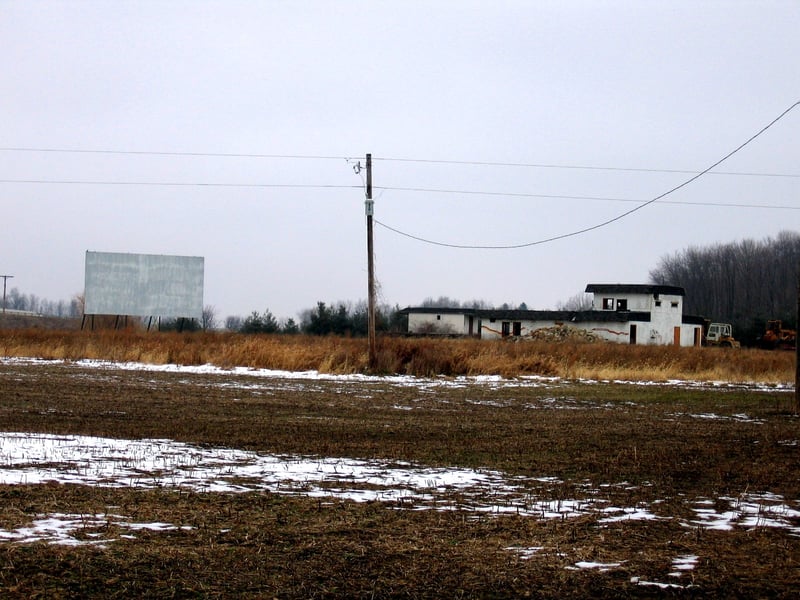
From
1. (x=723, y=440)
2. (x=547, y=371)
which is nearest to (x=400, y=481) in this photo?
(x=723, y=440)

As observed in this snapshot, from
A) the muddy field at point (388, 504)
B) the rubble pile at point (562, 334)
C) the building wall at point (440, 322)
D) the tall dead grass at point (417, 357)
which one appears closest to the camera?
the muddy field at point (388, 504)

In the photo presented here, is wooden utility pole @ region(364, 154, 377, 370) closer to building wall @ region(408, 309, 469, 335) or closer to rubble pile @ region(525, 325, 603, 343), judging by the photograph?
rubble pile @ region(525, 325, 603, 343)

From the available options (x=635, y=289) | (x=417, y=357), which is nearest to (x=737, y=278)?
(x=635, y=289)

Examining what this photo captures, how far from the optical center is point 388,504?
8.77 m

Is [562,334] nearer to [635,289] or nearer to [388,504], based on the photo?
[635,289]

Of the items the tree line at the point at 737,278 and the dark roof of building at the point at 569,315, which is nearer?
the dark roof of building at the point at 569,315

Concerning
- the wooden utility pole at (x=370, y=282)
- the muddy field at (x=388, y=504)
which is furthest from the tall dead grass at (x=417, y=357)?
the muddy field at (x=388, y=504)

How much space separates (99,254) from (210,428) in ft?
166

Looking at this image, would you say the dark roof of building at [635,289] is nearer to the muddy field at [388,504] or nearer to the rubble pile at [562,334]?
the rubble pile at [562,334]

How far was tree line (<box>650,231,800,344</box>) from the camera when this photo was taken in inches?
4919

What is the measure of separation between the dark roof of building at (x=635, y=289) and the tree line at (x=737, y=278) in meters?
36.3

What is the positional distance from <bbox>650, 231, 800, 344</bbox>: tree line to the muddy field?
356 feet

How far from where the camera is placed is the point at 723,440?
1525 cm

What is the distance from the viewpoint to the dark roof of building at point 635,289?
8169 centimetres
